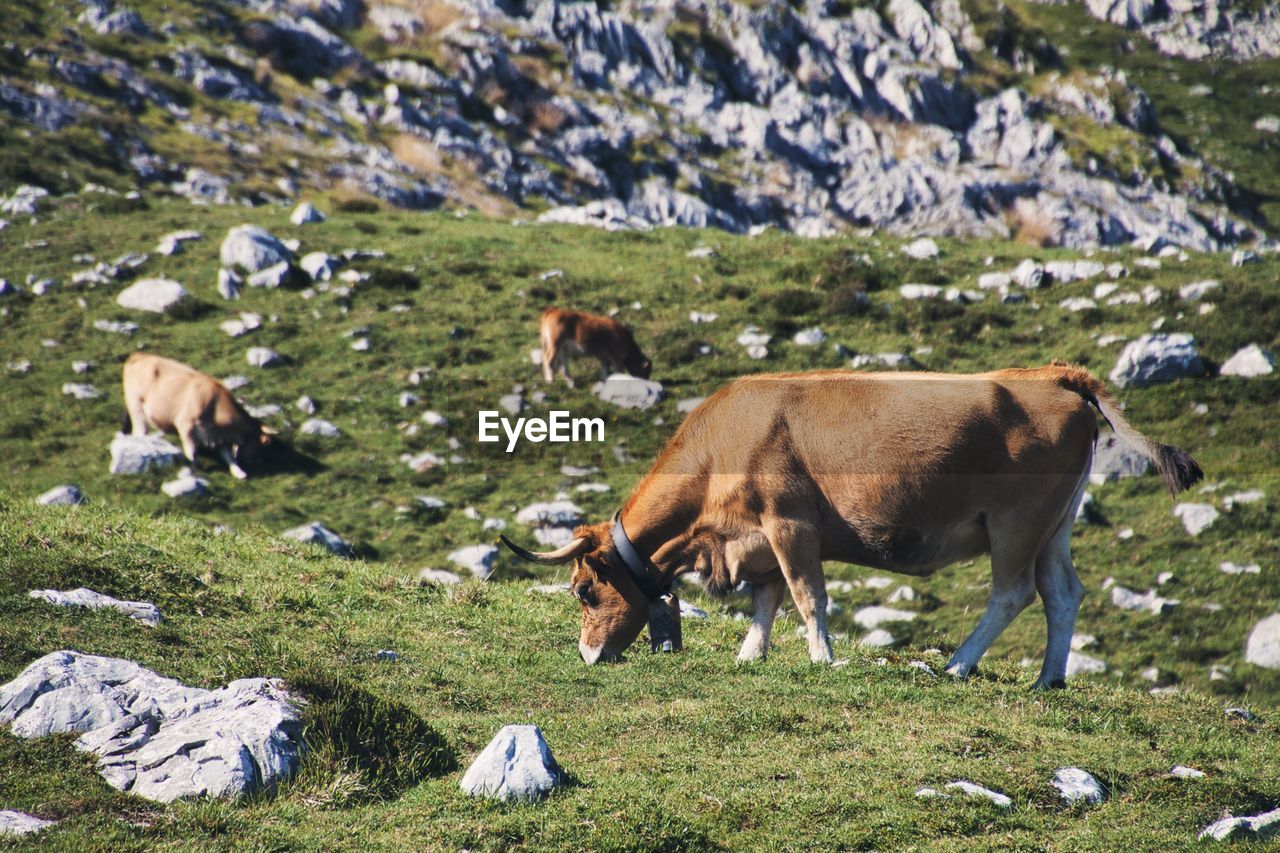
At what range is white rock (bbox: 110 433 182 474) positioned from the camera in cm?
2006

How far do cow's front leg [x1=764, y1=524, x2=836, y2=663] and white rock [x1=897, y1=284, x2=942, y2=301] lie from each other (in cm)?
1614

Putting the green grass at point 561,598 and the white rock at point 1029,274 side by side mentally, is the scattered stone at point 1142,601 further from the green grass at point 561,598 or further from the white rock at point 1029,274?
the white rock at point 1029,274

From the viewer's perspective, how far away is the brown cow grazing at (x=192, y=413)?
811 inches

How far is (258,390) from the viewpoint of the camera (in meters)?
23.2

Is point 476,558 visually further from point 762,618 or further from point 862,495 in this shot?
point 862,495

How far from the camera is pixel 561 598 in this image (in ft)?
44.8

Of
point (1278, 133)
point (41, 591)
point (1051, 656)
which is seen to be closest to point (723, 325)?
point (1051, 656)

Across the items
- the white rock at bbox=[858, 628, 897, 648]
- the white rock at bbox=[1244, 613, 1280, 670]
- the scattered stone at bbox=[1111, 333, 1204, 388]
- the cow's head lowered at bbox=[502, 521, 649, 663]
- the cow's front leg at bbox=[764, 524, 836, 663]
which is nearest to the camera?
the cow's front leg at bbox=[764, 524, 836, 663]

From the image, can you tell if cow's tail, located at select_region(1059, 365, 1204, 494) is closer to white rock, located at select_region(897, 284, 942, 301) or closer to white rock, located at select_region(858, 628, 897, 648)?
white rock, located at select_region(858, 628, 897, 648)

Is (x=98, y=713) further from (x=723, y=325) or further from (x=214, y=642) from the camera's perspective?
(x=723, y=325)

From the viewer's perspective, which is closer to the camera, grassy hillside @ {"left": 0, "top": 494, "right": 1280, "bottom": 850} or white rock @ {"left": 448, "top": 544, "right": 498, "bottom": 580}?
grassy hillside @ {"left": 0, "top": 494, "right": 1280, "bottom": 850}

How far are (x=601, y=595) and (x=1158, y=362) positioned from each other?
14.1 m

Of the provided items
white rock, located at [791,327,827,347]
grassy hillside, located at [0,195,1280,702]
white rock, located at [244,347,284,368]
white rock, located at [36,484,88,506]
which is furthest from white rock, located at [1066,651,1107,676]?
white rock, located at [244,347,284,368]

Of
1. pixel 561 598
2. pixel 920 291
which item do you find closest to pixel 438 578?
pixel 561 598
